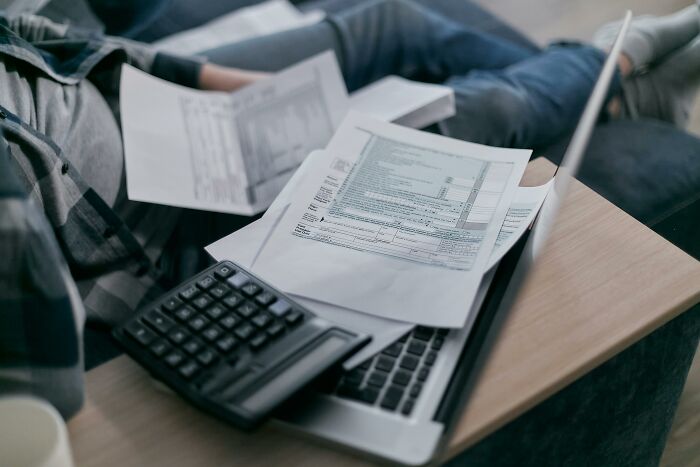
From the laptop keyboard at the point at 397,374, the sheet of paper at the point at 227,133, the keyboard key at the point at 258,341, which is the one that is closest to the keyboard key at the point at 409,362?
the laptop keyboard at the point at 397,374

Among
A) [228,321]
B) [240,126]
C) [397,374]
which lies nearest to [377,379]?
[397,374]

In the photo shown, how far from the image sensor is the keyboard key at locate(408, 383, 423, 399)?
50 cm

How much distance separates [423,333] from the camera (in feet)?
1.82

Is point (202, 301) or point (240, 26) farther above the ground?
point (202, 301)

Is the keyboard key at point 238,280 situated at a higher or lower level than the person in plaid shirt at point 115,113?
higher

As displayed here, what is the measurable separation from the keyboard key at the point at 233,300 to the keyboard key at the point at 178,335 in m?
0.04

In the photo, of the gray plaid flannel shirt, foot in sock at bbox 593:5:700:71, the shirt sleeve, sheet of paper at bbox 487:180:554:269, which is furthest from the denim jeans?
the shirt sleeve

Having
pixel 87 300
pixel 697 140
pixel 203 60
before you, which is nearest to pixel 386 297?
pixel 87 300

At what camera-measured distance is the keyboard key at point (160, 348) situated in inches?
20.6

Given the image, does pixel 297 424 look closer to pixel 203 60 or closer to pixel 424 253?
pixel 424 253

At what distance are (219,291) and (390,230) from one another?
0.16 metres

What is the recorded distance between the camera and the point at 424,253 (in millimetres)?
618

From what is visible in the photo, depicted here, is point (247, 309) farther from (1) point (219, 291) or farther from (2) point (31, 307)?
(2) point (31, 307)

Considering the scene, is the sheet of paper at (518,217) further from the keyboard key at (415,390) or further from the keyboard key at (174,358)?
the keyboard key at (174,358)
